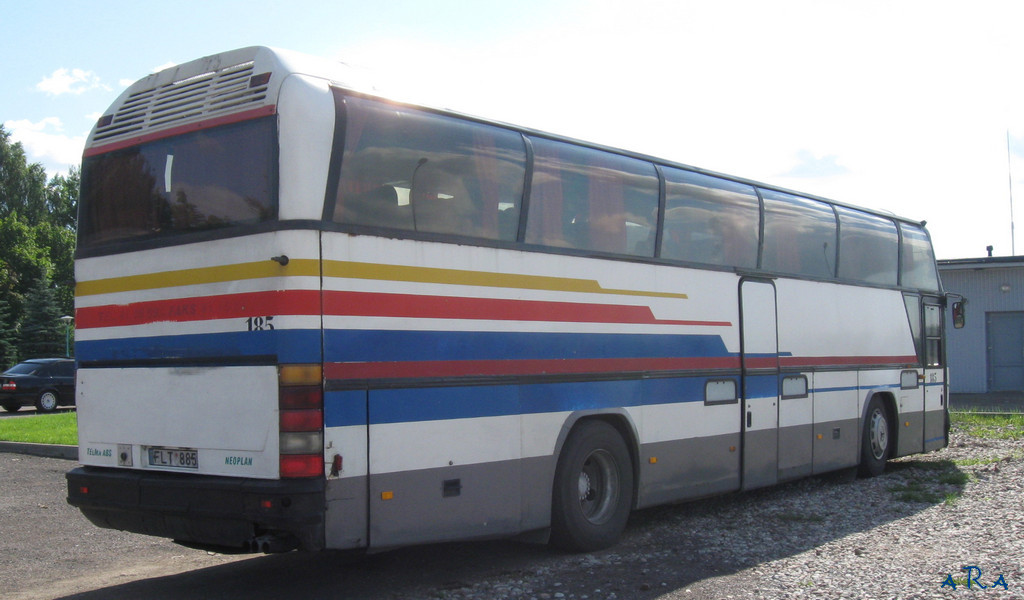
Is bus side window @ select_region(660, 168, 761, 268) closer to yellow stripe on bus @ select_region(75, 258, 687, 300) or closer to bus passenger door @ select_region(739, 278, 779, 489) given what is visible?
bus passenger door @ select_region(739, 278, 779, 489)

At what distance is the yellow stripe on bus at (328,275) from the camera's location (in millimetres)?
6070

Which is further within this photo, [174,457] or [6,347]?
[6,347]

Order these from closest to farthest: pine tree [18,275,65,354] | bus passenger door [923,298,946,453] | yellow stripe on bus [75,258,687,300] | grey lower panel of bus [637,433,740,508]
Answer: yellow stripe on bus [75,258,687,300] → grey lower panel of bus [637,433,740,508] → bus passenger door [923,298,946,453] → pine tree [18,275,65,354]

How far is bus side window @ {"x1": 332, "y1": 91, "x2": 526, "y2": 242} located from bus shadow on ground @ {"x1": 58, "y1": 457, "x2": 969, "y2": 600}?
2651 millimetres

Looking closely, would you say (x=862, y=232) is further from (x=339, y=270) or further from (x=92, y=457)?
(x=92, y=457)

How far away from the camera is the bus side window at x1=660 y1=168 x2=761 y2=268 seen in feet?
31.1

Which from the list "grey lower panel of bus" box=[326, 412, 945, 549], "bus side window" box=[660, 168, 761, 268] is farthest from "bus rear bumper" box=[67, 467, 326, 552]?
"bus side window" box=[660, 168, 761, 268]

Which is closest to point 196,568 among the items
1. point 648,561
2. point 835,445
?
point 648,561

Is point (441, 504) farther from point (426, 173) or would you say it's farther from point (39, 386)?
point (39, 386)

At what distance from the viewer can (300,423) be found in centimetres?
598

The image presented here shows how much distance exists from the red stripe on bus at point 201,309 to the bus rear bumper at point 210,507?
43.2 inches

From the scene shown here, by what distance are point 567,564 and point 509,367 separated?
5.62 feet

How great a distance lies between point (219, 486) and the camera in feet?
20.4

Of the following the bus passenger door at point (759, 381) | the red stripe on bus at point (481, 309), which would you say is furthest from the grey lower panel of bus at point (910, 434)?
the red stripe on bus at point (481, 309)
